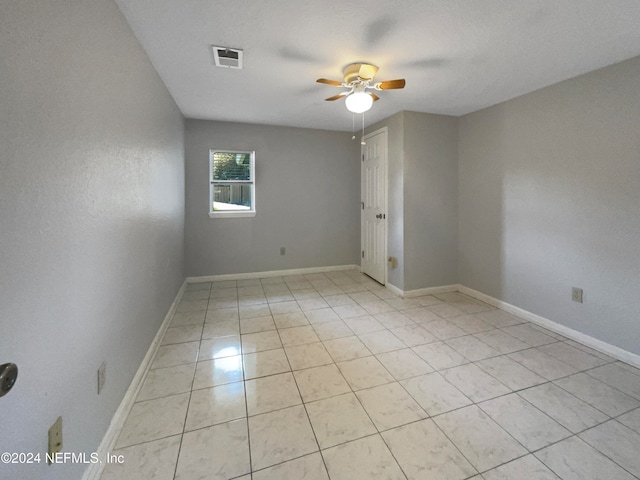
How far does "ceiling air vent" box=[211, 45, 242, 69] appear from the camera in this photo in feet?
6.59

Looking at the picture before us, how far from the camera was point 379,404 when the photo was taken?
170cm

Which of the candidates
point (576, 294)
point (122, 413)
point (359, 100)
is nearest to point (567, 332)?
point (576, 294)

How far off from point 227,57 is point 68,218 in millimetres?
1678

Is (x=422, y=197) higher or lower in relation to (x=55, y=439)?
higher

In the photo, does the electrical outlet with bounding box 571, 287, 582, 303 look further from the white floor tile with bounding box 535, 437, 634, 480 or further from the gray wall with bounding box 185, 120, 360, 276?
the gray wall with bounding box 185, 120, 360, 276

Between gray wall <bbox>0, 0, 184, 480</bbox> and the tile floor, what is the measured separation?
1.38ft

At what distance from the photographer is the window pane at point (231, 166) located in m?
4.10

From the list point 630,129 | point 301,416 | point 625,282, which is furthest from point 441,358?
point 630,129

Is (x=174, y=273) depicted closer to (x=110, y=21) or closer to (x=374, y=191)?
(x=110, y=21)

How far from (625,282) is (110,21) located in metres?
3.84

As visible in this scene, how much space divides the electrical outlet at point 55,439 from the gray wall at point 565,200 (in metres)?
3.52

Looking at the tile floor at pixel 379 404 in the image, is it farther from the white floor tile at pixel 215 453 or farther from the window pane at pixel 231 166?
the window pane at pixel 231 166

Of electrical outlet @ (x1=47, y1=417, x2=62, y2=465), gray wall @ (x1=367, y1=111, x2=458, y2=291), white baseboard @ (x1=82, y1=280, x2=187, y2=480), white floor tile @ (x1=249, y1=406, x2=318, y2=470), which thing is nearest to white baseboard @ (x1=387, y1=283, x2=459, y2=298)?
gray wall @ (x1=367, y1=111, x2=458, y2=291)

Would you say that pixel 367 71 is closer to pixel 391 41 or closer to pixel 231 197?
pixel 391 41
